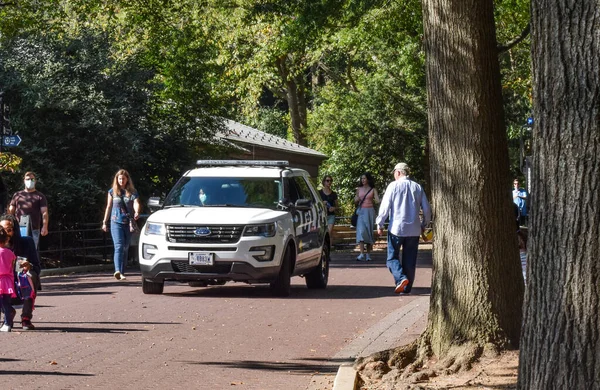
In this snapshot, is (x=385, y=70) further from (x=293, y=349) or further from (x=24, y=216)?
(x=293, y=349)

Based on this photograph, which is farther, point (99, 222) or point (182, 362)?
point (99, 222)

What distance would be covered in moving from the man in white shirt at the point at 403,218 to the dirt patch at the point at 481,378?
6.98 m

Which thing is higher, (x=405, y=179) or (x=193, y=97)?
(x=193, y=97)

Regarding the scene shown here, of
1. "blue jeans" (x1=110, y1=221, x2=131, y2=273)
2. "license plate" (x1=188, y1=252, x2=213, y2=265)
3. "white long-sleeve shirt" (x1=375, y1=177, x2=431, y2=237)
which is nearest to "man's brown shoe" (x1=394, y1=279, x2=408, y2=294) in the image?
"white long-sleeve shirt" (x1=375, y1=177, x2=431, y2=237)

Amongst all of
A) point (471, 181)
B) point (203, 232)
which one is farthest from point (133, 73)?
point (471, 181)

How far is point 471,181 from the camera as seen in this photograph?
9422 mm

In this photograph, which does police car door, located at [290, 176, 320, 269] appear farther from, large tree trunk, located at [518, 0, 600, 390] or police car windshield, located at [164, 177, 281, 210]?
large tree trunk, located at [518, 0, 600, 390]

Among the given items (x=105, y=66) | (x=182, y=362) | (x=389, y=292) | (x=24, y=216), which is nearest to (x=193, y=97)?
(x=105, y=66)

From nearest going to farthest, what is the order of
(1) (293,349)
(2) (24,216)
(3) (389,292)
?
(1) (293,349) → (3) (389,292) → (2) (24,216)

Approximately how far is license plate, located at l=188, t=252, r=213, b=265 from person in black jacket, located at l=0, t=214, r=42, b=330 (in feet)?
12.4

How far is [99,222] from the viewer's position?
27125 mm

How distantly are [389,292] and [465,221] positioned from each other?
336 inches

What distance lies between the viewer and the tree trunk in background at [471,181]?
938 cm

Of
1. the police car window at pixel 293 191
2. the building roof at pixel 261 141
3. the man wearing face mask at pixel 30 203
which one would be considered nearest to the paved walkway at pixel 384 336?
the police car window at pixel 293 191
